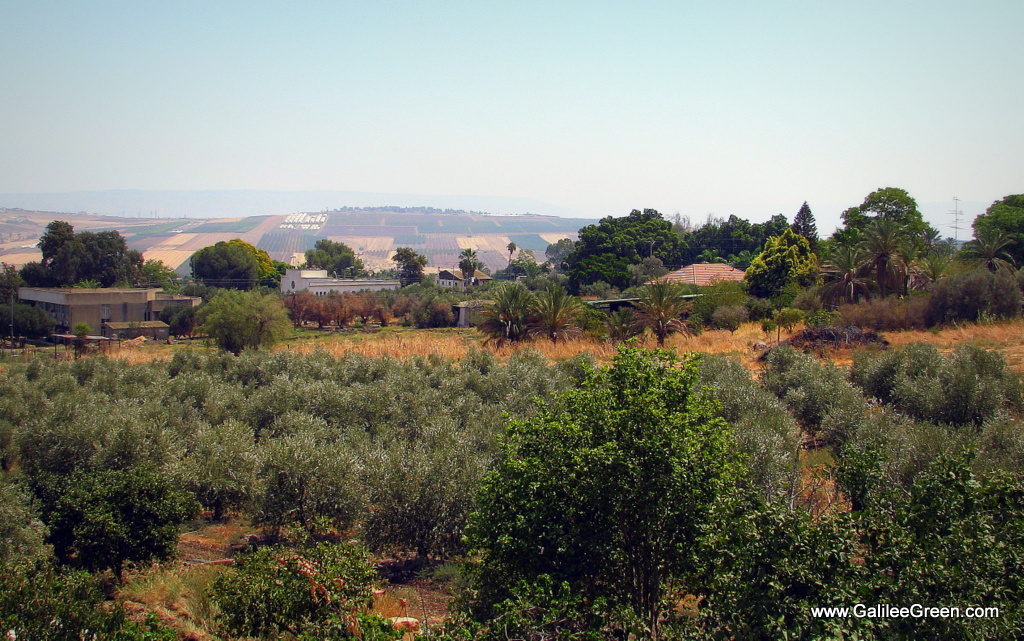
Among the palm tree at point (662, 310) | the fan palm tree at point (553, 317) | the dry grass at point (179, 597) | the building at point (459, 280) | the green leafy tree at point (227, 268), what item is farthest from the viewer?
the building at point (459, 280)

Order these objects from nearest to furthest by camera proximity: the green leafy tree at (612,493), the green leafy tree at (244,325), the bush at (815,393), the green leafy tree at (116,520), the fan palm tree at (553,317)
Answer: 1. the green leafy tree at (612,493)
2. the green leafy tree at (116,520)
3. the bush at (815,393)
4. the fan palm tree at (553,317)
5. the green leafy tree at (244,325)

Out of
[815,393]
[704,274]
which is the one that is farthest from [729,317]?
[704,274]

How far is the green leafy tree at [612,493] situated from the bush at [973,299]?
26477 millimetres

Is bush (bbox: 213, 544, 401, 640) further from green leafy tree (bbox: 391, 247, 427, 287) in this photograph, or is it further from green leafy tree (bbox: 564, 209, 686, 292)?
green leafy tree (bbox: 391, 247, 427, 287)

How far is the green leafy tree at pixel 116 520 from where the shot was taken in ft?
37.2

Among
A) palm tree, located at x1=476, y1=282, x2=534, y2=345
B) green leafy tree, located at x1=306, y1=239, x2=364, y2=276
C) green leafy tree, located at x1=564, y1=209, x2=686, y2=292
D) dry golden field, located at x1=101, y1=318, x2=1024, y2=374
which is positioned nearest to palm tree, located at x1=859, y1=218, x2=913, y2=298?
dry golden field, located at x1=101, y1=318, x2=1024, y2=374

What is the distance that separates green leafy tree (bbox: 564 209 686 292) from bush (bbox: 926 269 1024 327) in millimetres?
33347

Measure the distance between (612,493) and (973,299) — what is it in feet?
92.2

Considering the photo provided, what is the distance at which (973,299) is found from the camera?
29406 mm

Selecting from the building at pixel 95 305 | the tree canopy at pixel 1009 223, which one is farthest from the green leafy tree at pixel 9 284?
the tree canopy at pixel 1009 223

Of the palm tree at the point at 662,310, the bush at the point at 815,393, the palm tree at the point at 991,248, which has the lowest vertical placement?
the bush at the point at 815,393

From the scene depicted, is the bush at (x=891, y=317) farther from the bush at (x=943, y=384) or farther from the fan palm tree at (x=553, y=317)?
the fan palm tree at (x=553, y=317)

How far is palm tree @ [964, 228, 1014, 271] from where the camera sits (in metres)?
40.2

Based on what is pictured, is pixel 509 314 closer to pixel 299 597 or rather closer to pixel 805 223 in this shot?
pixel 299 597
